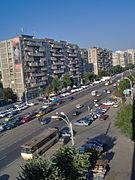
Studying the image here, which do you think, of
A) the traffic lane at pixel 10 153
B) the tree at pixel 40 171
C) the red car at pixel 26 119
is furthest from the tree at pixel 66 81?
the tree at pixel 40 171

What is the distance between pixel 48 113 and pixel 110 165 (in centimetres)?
3360

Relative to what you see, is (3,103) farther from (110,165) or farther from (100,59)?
(100,59)

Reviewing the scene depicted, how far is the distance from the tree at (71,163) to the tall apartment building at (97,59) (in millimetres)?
135766

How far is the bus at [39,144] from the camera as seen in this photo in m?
30.0

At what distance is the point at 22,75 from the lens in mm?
83750

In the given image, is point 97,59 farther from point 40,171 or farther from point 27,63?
point 40,171

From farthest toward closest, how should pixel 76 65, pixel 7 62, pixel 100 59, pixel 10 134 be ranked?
1. pixel 100 59
2. pixel 76 65
3. pixel 7 62
4. pixel 10 134

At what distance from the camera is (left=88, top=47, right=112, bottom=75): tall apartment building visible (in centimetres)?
15562

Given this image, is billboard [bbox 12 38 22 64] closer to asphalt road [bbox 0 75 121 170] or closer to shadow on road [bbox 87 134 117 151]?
asphalt road [bbox 0 75 121 170]

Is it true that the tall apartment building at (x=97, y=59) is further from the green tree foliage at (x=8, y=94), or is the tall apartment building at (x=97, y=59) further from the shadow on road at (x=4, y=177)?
the shadow on road at (x=4, y=177)

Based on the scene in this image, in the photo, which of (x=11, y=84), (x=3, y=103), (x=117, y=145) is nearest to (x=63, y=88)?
(x=11, y=84)

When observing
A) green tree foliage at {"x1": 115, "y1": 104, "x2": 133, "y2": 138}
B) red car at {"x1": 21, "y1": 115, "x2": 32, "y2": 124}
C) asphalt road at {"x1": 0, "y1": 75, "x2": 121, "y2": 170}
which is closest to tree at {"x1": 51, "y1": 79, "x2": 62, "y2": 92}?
asphalt road at {"x1": 0, "y1": 75, "x2": 121, "y2": 170}

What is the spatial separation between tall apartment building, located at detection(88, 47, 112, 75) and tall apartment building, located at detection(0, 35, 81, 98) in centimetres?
5664

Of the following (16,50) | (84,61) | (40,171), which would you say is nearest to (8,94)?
(16,50)
